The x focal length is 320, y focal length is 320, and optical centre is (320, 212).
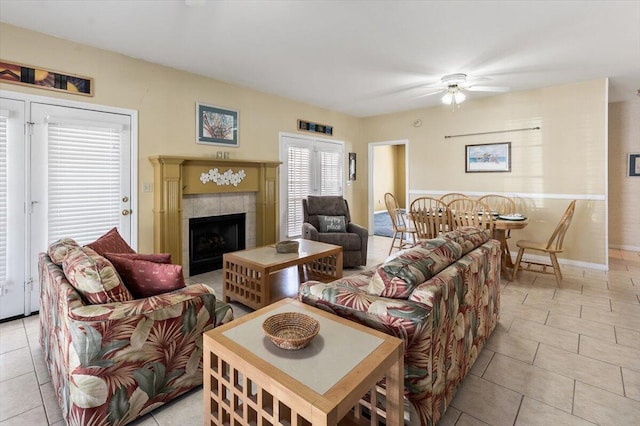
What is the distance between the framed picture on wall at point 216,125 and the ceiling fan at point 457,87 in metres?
2.87

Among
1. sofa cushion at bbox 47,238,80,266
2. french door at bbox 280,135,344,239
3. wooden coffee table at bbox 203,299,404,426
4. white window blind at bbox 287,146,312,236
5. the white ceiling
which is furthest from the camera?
white window blind at bbox 287,146,312,236

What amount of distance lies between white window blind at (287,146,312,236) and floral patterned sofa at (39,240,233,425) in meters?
3.73

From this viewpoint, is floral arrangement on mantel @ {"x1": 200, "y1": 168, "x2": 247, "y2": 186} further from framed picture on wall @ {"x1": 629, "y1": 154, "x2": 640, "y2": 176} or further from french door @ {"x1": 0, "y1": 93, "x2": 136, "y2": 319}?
framed picture on wall @ {"x1": 629, "y1": 154, "x2": 640, "y2": 176}

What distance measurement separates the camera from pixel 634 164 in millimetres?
5328

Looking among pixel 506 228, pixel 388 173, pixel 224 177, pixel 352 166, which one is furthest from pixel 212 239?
pixel 388 173

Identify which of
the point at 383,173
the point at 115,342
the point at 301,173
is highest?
the point at 383,173

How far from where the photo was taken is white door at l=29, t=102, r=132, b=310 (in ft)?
9.86

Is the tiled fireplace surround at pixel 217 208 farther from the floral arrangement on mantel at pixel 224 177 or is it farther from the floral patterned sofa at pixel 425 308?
the floral patterned sofa at pixel 425 308

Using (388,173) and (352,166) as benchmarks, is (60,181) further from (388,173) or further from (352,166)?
(388,173)

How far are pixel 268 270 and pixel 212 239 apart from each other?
6.66 ft

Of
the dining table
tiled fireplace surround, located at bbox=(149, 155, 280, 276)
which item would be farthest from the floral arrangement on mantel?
the dining table

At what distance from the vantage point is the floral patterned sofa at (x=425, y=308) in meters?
1.39

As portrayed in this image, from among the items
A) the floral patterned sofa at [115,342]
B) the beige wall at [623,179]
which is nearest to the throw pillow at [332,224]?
the floral patterned sofa at [115,342]

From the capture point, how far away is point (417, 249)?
5.76 ft
